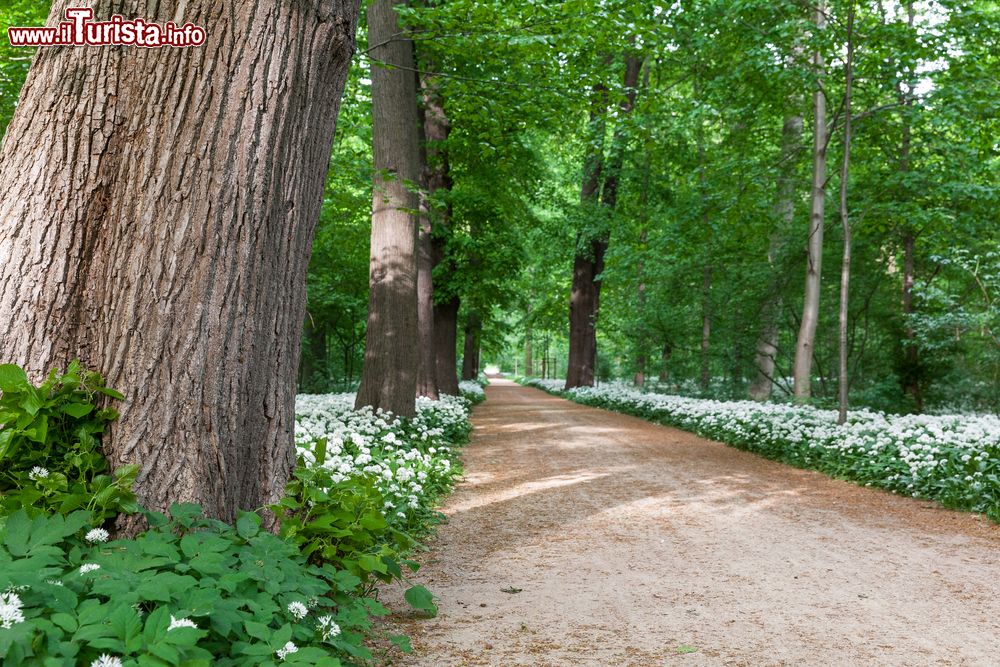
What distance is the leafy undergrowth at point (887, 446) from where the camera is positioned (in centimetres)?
673

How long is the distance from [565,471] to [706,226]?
729 centimetres

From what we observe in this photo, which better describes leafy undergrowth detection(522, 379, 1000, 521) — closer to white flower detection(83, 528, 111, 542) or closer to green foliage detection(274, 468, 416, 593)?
green foliage detection(274, 468, 416, 593)

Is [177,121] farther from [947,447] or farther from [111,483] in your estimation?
A: [947,447]

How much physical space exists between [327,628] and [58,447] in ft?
4.41

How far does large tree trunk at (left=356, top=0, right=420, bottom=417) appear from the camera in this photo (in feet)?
31.2

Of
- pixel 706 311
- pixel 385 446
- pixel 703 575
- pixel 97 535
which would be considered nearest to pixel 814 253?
pixel 706 311

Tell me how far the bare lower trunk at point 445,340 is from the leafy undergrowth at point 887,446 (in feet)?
23.7

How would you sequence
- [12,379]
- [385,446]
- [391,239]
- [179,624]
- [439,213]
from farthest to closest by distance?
[439,213] → [391,239] → [385,446] → [12,379] → [179,624]

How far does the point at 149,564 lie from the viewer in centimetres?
208

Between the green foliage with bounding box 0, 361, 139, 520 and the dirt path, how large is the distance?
1.53m

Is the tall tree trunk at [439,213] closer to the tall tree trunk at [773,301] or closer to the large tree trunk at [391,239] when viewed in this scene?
the large tree trunk at [391,239]

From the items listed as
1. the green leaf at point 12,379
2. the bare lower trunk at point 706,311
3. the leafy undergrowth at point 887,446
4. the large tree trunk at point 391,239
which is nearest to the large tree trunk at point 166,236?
the green leaf at point 12,379

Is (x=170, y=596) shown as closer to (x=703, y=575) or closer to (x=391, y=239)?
(x=703, y=575)

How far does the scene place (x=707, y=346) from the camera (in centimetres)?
1728
